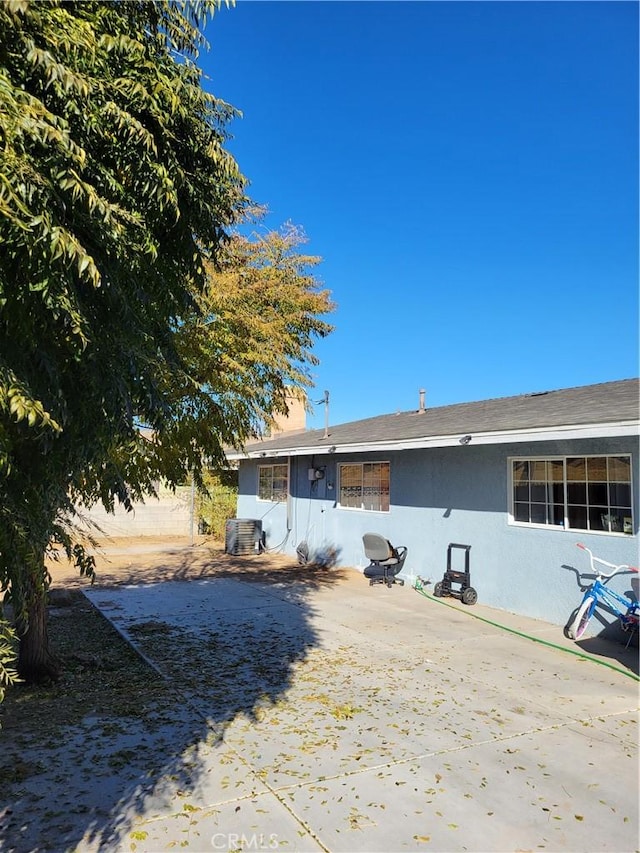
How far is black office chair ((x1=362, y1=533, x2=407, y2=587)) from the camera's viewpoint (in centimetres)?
1062

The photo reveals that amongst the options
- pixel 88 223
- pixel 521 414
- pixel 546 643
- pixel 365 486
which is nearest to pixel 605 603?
pixel 546 643

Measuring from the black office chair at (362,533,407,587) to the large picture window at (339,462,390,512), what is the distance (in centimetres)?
123

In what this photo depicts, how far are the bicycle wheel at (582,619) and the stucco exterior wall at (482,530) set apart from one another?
541mm

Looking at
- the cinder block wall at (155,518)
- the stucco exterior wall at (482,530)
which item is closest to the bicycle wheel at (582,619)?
the stucco exterior wall at (482,530)

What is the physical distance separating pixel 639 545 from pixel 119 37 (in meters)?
7.21

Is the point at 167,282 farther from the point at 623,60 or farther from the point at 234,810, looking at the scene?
the point at 623,60

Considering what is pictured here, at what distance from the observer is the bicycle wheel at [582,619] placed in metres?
6.72

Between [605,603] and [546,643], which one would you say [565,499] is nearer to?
[605,603]

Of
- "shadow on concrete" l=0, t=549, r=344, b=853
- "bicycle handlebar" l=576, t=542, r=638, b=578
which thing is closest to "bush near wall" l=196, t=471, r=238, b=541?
"shadow on concrete" l=0, t=549, r=344, b=853

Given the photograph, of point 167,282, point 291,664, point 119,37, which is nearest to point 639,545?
point 291,664

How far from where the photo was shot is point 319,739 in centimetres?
416

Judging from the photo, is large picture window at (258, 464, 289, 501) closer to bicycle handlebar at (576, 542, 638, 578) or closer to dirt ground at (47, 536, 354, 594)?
dirt ground at (47, 536, 354, 594)

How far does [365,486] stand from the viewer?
12750 millimetres
